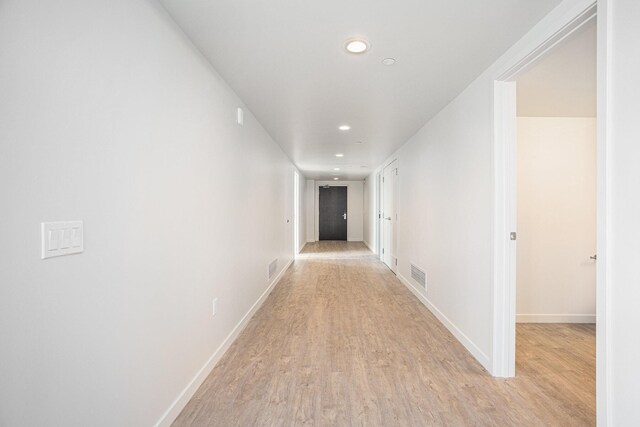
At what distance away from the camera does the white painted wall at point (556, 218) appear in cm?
337

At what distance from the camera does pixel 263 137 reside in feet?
13.3

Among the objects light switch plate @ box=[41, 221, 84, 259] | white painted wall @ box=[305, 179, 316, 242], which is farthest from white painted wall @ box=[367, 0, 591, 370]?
white painted wall @ box=[305, 179, 316, 242]

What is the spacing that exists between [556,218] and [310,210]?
8.21 m

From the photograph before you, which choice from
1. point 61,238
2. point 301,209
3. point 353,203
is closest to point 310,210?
point 353,203

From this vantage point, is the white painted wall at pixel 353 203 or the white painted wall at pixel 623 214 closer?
the white painted wall at pixel 623 214

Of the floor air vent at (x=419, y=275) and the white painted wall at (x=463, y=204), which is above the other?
the white painted wall at (x=463, y=204)

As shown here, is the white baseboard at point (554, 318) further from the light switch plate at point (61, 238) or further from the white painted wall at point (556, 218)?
the light switch plate at point (61, 238)

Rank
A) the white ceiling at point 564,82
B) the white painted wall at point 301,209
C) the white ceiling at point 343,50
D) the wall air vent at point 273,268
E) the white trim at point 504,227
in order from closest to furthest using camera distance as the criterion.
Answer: the white ceiling at point 343,50 → the white ceiling at point 564,82 → the white trim at point 504,227 → the wall air vent at point 273,268 → the white painted wall at point 301,209

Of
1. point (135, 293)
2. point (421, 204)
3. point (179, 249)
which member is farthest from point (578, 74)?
point (135, 293)

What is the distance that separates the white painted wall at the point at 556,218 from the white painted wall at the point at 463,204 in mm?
837

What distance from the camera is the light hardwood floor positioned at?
1.82 meters

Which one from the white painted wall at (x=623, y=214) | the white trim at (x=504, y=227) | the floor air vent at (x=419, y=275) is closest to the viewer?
the white painted wall at (x=623, y=214)

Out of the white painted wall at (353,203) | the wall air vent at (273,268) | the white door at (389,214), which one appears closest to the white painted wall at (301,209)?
the white painted wall at (353,203)

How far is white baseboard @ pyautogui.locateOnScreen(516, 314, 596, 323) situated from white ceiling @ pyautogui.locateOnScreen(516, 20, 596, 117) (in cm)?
212
